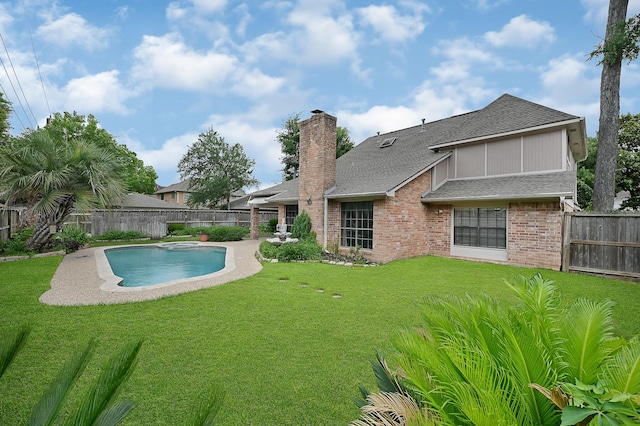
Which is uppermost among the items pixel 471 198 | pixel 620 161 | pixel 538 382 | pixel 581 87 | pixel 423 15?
pixel 423 15

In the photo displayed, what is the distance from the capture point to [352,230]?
40.4ft

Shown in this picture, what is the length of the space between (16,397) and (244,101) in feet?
58.1

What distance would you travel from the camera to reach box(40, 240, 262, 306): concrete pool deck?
623cm

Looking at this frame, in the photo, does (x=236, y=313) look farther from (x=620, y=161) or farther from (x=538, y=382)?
(x=620, y=161)

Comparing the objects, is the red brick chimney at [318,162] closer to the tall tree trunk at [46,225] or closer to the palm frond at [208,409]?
the tall tree trunk at [46,225]

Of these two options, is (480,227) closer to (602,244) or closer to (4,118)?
(602,244)

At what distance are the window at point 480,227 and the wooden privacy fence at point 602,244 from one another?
1741 mm

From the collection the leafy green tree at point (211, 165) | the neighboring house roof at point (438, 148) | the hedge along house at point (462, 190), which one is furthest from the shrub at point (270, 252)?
the leafy green tree at point (211, 165)

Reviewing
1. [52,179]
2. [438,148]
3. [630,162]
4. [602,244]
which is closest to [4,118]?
[52,179]

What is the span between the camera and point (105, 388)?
1.07 m

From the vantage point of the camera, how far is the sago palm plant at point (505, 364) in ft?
4.05

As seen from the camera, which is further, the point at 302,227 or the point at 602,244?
the point at 302,227

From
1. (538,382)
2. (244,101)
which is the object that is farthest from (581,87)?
(538,382)

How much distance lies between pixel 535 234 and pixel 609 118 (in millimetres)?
6117
